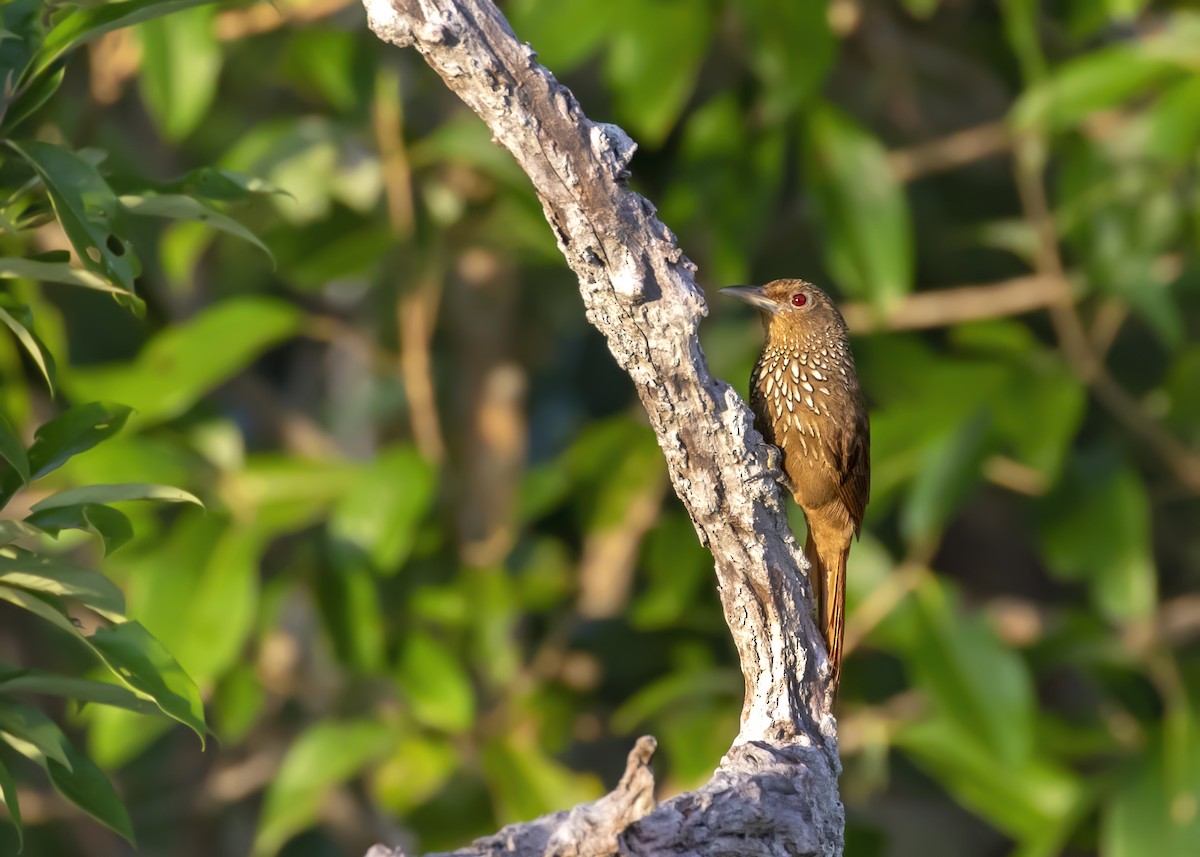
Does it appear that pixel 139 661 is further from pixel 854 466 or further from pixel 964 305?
pixel 964 305

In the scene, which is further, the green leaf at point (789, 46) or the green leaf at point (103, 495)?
the green leaf at point (789, 46)

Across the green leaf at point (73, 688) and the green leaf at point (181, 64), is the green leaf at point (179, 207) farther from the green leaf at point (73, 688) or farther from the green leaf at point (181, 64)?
the green leaf at point (181, 64)

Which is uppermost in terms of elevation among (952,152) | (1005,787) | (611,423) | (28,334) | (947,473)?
(952,152)

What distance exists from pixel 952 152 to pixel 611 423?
5.33 feet

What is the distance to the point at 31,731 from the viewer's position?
6.48 ft

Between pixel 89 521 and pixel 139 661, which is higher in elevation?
pixel 89 521

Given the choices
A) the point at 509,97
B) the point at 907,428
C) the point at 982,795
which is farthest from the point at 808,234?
the point at 509,97

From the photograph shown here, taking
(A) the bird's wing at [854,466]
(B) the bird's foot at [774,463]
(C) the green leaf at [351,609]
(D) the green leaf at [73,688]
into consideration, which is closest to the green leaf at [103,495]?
(D) the green leaf at [73,688]

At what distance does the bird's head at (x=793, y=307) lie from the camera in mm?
3652

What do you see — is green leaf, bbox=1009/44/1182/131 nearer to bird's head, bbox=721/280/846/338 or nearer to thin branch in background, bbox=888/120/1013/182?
thin branch in background, bbox=888/120/1013/182

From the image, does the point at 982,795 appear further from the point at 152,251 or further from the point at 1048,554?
the point at 152,251

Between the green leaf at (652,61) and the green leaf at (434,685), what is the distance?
1852 millimetres

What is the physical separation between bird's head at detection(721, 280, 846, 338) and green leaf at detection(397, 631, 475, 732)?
191cm

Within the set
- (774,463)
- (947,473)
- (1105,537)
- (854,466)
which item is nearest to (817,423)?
(854,466)
